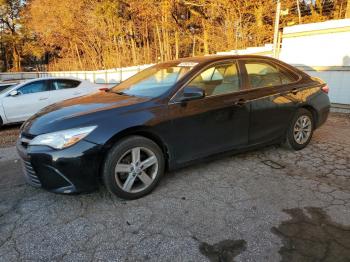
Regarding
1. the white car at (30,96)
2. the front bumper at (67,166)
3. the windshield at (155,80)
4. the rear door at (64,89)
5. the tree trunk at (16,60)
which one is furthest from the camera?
the tree trunk at (16,60)

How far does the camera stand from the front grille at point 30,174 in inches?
119

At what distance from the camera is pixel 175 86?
138 inches

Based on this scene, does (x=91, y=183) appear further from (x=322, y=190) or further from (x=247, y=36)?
(x=247, y=36)

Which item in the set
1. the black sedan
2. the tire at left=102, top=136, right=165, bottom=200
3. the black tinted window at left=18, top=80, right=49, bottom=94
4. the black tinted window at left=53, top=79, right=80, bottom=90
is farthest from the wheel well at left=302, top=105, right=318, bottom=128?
the black tinted window at left=18, top=80, right=49, bottom=94

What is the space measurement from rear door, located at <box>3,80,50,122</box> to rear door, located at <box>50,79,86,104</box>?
0.17m

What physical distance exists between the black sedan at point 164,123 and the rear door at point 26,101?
4382mm

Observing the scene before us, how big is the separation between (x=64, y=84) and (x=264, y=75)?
5980 millimetres

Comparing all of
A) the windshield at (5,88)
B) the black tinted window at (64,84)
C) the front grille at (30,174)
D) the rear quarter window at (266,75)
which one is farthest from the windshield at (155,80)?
the windshield at (5,88)

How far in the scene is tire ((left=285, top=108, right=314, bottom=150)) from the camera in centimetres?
446

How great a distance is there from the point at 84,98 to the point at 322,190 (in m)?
3.09

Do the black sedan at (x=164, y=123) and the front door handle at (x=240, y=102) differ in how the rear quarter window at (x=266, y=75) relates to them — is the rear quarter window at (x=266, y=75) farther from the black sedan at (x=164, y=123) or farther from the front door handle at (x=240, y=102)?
the front door handle at (x=240, y=102)

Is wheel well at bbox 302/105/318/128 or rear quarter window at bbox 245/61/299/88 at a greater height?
rear quarter window at bbox 245/61/299/88

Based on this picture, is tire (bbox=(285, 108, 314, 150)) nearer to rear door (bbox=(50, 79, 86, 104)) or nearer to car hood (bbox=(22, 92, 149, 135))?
car hood (bbox=(22, 92, 149, 135))

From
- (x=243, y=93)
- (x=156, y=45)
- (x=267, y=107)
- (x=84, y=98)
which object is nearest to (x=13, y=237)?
(x=84, y=98)
